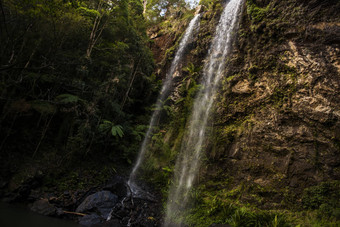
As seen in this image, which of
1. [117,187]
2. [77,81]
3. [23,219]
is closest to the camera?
[23,219]

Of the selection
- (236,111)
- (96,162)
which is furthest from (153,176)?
(236,111)

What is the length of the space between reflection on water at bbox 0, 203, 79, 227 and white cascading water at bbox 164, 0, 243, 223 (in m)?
3.28

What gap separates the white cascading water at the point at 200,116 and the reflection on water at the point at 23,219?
3276mm

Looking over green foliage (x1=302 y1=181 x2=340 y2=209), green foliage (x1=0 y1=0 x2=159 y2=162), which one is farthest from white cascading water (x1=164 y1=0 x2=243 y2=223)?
green foliage (x1=302 y1=181 x2=340 y2=209)

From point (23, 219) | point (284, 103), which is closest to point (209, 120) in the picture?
point (284, 103)

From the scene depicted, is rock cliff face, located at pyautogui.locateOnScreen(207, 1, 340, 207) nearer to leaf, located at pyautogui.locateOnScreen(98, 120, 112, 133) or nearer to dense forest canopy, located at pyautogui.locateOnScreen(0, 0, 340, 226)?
dense forest canopy, located at pyautogui.locateOnScreen(0, 0, 340, 226)

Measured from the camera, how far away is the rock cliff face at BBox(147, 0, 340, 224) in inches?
230

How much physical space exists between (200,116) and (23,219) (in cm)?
735

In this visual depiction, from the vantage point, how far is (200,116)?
30.4ft

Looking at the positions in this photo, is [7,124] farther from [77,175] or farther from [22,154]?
[77,175]

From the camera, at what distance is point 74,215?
6078 mm

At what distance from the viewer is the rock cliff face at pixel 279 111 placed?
19.1ft

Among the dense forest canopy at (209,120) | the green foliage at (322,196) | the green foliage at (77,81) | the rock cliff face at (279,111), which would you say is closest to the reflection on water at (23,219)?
the dense forest canopy at (209,120)

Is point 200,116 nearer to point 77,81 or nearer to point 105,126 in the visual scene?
point 105,126
